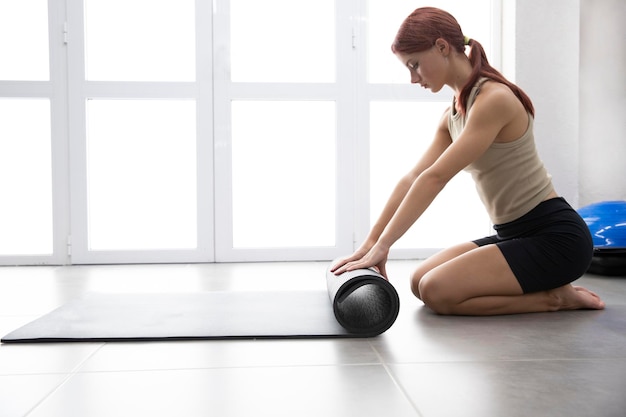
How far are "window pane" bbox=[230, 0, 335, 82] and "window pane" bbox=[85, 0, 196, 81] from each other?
328 millimetres

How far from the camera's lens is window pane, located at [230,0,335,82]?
354 cm

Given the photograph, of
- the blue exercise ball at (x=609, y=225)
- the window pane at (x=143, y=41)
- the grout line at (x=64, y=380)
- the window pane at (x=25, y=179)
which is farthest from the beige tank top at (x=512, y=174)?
the window pane at (x=25, y=179)

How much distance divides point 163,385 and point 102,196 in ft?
8.49

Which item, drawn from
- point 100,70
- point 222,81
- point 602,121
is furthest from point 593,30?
point 100,70

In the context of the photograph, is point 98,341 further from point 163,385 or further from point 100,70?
point 100,70

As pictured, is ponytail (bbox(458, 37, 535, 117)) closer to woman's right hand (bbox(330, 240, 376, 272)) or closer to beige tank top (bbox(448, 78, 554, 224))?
beige tank top (bbox(448, 78, 554, 224))

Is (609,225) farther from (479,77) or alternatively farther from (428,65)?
(428,65)

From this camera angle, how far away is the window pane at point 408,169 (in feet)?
11.9

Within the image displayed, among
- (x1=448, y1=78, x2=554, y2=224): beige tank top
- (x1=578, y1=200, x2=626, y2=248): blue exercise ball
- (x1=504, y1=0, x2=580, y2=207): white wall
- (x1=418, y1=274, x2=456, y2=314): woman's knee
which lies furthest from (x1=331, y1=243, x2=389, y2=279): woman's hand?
(x1=504, y1=0, x2=580, y2=207): white wall

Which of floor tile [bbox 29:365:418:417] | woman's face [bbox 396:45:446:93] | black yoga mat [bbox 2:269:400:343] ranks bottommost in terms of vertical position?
floor tile [bbox 29:365:418:417]

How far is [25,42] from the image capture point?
345 centimetres

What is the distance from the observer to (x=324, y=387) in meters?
1.19

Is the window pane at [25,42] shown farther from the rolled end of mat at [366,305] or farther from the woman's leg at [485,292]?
the woman's leg at [485,292]

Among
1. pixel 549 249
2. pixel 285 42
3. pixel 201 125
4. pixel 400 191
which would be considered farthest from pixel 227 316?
pixel 285 42
